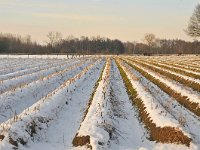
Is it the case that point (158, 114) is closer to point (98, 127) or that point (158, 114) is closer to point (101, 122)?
point (101, 122)

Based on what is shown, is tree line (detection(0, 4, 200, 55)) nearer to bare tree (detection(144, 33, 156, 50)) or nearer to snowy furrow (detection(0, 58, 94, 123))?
bare tree (detection(144, 33, 156, 50))

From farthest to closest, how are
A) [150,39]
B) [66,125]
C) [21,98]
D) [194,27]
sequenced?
1. [150,39]
2. [194,27]
3. [21,98]
4. [66,125]

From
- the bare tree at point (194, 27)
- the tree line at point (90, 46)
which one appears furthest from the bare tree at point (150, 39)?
the bare tree at point (194, 27)

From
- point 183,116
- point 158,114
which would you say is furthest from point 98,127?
point 183,116

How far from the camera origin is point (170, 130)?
9047mm

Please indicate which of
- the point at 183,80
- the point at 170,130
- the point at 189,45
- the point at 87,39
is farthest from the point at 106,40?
the point at 170,130

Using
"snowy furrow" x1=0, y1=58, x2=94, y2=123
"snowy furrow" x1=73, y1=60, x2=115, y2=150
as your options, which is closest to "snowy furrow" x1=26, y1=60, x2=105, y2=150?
"snowy furrow" x1=73, y1=60, x2=115, y2=150

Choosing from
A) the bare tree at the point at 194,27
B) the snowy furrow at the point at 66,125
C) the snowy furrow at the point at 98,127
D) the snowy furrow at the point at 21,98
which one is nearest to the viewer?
the snowy furrow at the point at 98,127

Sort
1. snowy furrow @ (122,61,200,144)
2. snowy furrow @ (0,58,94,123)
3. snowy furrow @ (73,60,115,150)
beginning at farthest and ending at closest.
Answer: snowy furrow @ (0,58,94,123), snowy furrow @ (122,61,200,144), snowy furrow @ (73,60,115,150)

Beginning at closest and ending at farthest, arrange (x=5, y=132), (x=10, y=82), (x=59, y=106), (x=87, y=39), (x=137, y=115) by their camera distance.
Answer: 1. (x=5, y=132)
2. (x=137, y=115)
3. (x=59, y=106)
4. (x=10, y=82)
5. (x=87, y=39)

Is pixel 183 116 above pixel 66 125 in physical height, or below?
above

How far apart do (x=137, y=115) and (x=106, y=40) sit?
169 m

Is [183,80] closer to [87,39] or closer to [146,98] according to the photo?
[146,98]

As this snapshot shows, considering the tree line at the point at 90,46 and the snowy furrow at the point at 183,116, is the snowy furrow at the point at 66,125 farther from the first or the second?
the tree line at the point at 90,46
